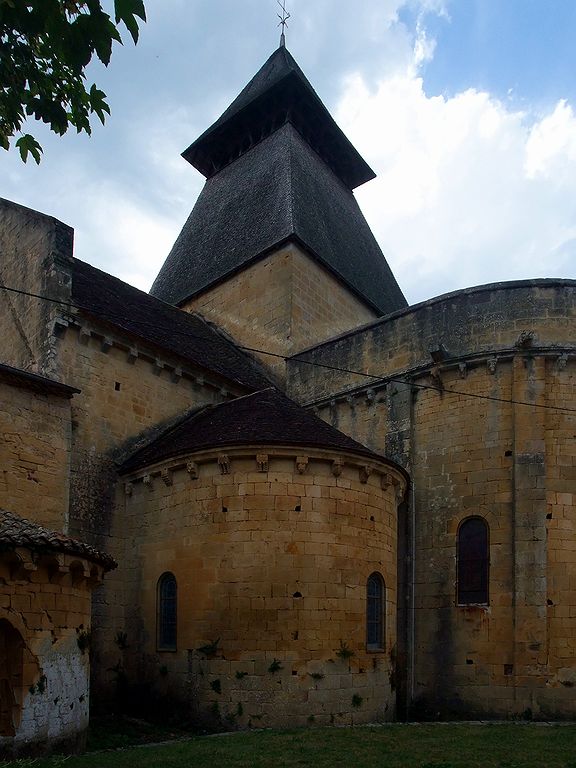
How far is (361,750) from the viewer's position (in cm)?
1042

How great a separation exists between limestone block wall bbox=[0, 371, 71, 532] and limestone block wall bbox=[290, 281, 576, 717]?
757 cm

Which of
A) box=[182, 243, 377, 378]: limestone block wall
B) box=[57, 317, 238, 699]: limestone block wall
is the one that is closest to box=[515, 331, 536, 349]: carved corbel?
box=[182, 243, 377, 378]: limestone block wall

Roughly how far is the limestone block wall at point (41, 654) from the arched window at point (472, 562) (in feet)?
27.3

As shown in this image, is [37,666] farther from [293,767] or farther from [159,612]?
[159,612]

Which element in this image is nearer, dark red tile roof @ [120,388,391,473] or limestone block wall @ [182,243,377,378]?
dark red tile roof @ [120,388,391,473]

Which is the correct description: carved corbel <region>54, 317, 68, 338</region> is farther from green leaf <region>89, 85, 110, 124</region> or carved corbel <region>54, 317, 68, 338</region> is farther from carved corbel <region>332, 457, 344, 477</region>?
green leaf <region>89, 85, 110, 124</region>

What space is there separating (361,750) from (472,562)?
6.19 m

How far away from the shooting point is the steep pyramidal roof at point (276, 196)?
81.4ft

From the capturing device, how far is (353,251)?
89.8 ft

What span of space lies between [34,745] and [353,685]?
5.97m

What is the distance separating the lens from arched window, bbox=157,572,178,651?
14.2 metres

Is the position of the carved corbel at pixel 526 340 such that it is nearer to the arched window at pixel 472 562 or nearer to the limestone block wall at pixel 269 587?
the arched window at pixel 472 562

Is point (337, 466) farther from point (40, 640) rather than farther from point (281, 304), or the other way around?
point (281, 304)

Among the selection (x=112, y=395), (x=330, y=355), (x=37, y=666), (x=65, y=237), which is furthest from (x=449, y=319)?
(x=37, y=666)
